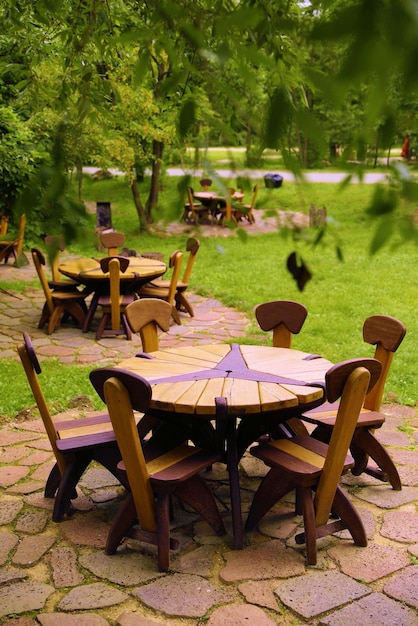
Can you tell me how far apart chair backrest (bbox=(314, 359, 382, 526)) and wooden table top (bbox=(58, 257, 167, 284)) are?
5.50m

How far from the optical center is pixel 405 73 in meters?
1.49

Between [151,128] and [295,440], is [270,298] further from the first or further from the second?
[295,440]

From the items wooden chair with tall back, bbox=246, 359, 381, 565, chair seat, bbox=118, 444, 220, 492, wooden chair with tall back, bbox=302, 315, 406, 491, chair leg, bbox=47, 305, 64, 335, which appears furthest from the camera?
chair leg, bbox=47, 305, 64, 335

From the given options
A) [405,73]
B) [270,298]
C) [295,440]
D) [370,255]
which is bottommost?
[270,298]

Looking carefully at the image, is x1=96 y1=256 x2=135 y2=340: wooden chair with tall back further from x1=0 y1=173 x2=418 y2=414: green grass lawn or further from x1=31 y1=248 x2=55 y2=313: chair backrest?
x1=31 y1=248 x2=55 y2=313: chair backrest

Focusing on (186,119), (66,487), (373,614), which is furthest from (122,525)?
(186,119)

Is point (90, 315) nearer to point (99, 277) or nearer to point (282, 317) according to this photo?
point (99, 277)

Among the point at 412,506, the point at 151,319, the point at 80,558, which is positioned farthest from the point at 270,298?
the point at 80,558

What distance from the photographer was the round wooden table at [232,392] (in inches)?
161

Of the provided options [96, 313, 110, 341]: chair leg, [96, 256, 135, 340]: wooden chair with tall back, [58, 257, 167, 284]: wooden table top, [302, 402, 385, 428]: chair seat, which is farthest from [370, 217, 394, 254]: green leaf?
[96, 313, 110, 341]: chair leg

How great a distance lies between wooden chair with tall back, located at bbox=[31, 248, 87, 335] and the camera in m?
9.30

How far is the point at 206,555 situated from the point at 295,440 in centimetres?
93

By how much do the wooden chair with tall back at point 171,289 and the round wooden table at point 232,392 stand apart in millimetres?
4281

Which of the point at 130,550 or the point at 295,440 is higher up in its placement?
the point at 295,440
